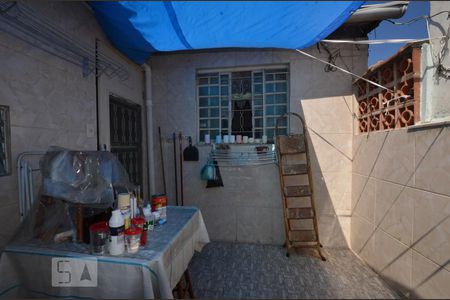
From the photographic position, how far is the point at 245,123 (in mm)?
3059

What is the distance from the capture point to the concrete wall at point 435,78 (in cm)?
150

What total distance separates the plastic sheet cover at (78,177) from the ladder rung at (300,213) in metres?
2.04

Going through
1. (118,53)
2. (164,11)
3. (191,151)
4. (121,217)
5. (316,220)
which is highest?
(118,53)

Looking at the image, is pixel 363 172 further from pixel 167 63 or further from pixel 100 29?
pixel 100 29

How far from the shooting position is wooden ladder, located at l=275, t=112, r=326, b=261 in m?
2.60

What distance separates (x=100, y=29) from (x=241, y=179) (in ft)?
7.44

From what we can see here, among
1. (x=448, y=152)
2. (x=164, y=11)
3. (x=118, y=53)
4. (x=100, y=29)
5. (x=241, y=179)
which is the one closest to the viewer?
(x=164, y=11)

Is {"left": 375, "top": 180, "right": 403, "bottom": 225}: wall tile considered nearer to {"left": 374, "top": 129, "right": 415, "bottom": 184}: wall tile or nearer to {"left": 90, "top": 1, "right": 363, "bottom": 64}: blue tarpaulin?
{"left": 374, "top": 129, "right": 415, "bottom": 184}: wall tile

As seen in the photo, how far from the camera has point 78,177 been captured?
3.96 feet

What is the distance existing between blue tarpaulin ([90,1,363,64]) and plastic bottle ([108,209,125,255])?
1.07 m

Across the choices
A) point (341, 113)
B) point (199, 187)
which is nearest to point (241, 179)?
point (199, 187)

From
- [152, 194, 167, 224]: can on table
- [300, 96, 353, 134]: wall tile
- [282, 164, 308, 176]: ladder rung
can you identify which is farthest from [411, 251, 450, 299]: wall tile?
[152, 194, 167, 224]: can on table

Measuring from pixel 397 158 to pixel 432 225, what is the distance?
59 cm

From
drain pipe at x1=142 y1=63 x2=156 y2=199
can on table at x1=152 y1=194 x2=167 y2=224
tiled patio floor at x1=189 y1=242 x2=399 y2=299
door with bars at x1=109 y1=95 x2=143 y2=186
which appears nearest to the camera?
can on table at x1=152 y1=194 x2=167 y2=224
